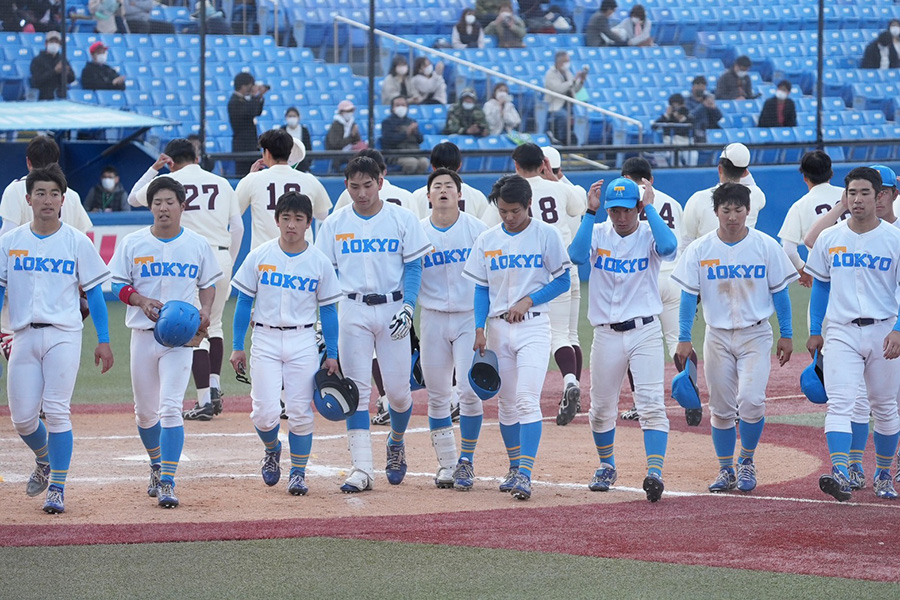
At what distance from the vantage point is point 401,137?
17766 millimetres

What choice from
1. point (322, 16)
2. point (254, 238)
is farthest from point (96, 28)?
point (254, 238)

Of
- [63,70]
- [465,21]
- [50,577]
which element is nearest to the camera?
[50,577]

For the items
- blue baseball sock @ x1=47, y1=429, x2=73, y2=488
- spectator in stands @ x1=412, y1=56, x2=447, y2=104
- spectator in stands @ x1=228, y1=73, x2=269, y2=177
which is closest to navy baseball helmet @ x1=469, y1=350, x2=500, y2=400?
blue baseball sock @ x1=47, y1=429, x2=73, y2=488

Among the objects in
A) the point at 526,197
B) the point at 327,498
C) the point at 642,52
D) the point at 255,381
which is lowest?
the point at 327,498

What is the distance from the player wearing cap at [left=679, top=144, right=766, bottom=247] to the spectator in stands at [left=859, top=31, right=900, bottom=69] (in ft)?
41.4

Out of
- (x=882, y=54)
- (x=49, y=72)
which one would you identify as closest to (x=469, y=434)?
(x=49, y=72)

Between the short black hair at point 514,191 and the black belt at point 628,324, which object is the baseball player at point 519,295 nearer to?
the short black hair at point 514,191

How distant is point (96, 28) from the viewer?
18141 mm

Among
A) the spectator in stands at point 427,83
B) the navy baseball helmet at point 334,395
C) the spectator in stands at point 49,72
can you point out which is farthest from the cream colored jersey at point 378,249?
the spectator in stands at point 49,72

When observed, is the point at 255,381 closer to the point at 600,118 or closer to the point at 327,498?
the point at 327,498

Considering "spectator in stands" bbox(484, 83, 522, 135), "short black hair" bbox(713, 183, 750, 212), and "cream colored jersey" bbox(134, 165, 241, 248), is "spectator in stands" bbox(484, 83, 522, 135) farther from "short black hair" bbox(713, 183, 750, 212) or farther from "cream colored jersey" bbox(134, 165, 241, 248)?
"short black hair" bbox(713, 183, 750, 212)

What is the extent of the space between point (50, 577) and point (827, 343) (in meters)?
4.09

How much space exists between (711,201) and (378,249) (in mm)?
3393

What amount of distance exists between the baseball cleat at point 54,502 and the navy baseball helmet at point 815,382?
13.1 feet
